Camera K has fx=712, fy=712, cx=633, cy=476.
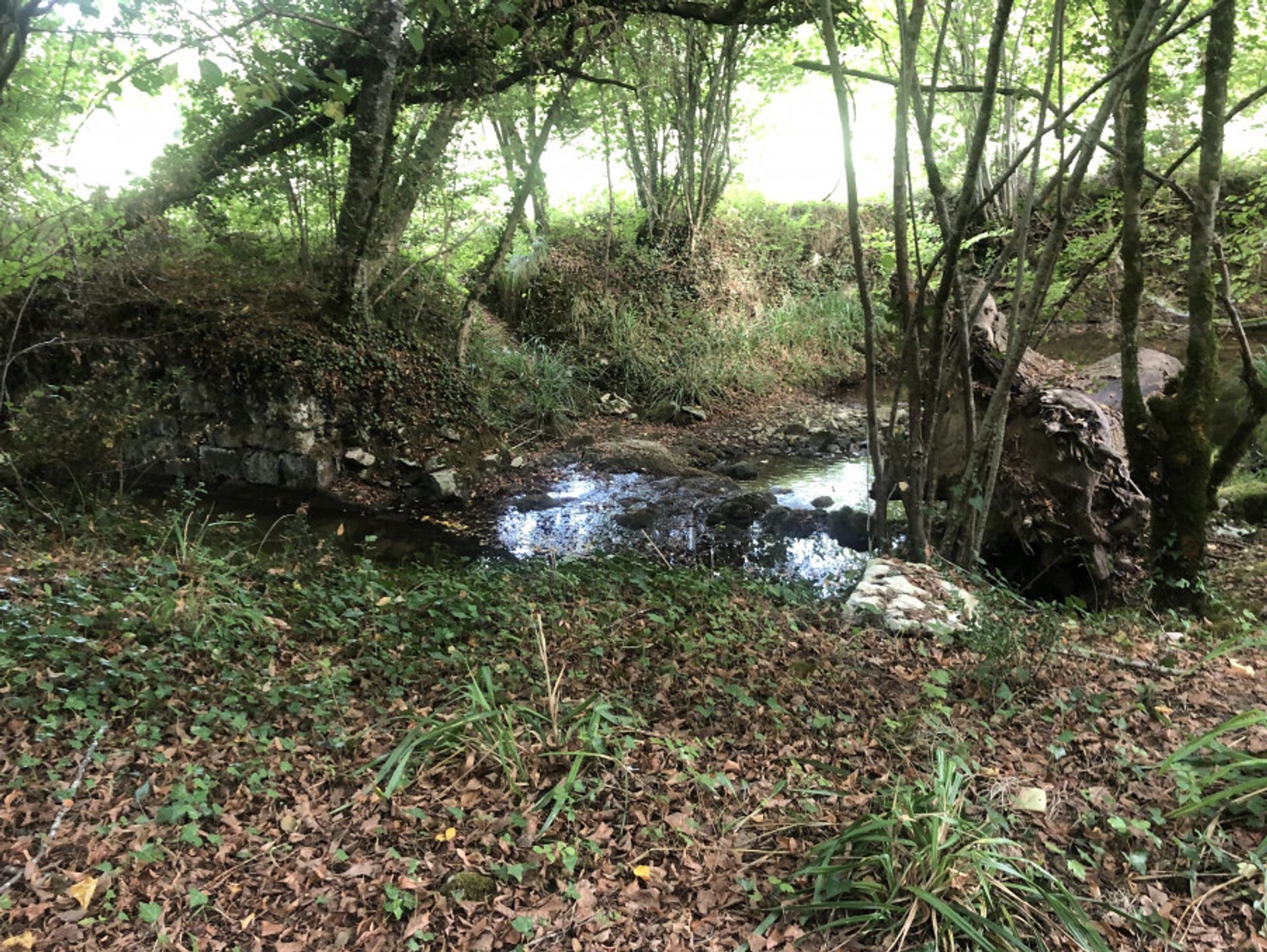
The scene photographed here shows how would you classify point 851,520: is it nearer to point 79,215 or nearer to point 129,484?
point 129,484

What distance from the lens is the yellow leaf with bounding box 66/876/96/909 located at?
2.03 metres

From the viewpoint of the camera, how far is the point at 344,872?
222 centimetres

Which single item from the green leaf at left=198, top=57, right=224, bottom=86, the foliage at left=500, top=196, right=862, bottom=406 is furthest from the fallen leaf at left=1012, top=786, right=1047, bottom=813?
the foliage at left=500, top=196, right=862, bottom=406

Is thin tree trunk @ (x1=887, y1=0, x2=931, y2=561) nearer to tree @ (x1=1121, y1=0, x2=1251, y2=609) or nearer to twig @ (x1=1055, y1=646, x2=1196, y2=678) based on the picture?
tree @ (x1=1121, y1=0, x2=1251, y2=609)

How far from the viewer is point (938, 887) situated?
1.92 metres

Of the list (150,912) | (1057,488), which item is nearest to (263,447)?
(150,912)

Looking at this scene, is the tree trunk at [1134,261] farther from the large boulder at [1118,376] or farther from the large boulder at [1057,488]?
the large boulder at [1118,376]

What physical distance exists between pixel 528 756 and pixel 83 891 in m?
1.35

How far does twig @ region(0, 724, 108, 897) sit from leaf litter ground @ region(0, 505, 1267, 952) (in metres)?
0.01

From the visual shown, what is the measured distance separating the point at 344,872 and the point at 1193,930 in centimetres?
240

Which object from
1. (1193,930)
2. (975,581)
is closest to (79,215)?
(975,581)

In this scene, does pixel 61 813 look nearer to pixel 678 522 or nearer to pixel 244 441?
pixel 678 522

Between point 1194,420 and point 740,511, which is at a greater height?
point 1194,420

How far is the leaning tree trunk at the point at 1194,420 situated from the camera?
12.5 ft
